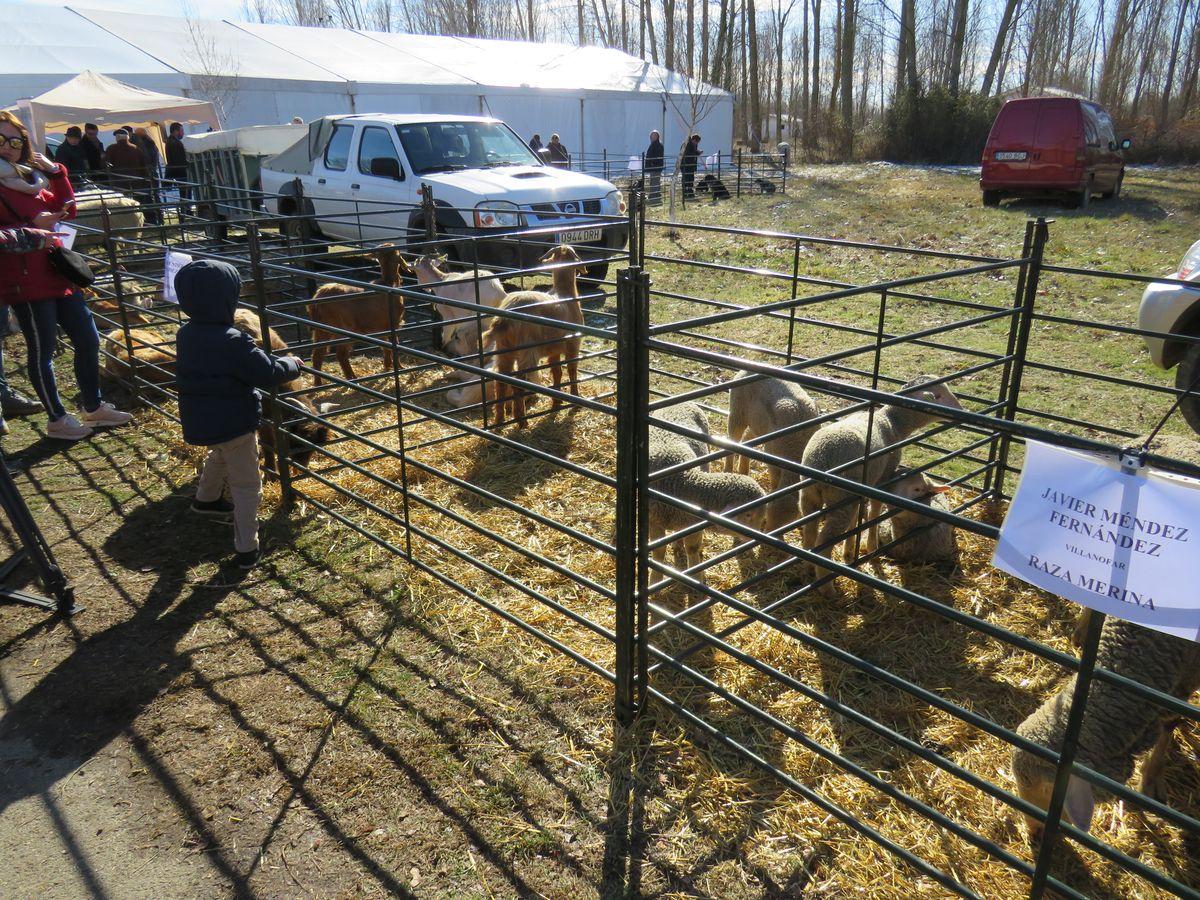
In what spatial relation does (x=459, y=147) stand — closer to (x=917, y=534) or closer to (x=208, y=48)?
(x=917, y=534)

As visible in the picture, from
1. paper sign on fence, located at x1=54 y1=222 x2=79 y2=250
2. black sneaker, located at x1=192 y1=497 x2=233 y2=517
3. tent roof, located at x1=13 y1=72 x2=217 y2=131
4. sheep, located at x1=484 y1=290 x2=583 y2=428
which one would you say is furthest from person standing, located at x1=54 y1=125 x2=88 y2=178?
black sneaker, located at x1=192 y1=497 x2=233 y2=517

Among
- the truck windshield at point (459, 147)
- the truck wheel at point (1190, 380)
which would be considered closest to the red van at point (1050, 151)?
the truck windshield at point (459, 147)

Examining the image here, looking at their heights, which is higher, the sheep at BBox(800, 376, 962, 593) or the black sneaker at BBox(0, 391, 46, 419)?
the sheep at BBox(800, 376, 962, 593)

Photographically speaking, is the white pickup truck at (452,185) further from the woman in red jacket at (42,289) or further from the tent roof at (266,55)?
the tent roof at (266,55)

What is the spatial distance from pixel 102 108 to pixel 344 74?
741 centimetres

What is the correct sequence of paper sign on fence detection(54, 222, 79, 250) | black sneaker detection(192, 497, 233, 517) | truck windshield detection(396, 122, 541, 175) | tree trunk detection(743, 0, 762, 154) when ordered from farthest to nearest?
tree trunk detection(743, 0, 762, 154), truck windshield detection(396, 122, 541, 175), paper sign on fence detection(54, 222, 79, 250), black sneaker detection(192, 497, 233, 517)

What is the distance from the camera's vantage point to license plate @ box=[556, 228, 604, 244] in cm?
1019

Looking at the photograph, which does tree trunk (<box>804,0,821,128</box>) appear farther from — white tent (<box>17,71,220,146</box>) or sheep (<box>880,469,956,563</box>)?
sheep (<box>880,469,956,563</box>)

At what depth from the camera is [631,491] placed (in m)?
3.09

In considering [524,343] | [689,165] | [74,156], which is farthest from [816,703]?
[689,165]

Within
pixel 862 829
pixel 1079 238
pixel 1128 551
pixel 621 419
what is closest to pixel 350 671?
pixel 621 419

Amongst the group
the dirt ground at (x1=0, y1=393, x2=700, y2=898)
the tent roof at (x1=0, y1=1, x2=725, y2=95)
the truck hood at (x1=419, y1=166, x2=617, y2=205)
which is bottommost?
the dirt ground at (x1=0, y1=393, x2=700, y2=898)

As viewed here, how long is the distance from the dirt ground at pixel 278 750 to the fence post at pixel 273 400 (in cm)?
74

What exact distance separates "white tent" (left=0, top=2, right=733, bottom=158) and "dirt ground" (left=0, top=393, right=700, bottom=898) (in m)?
19.8
